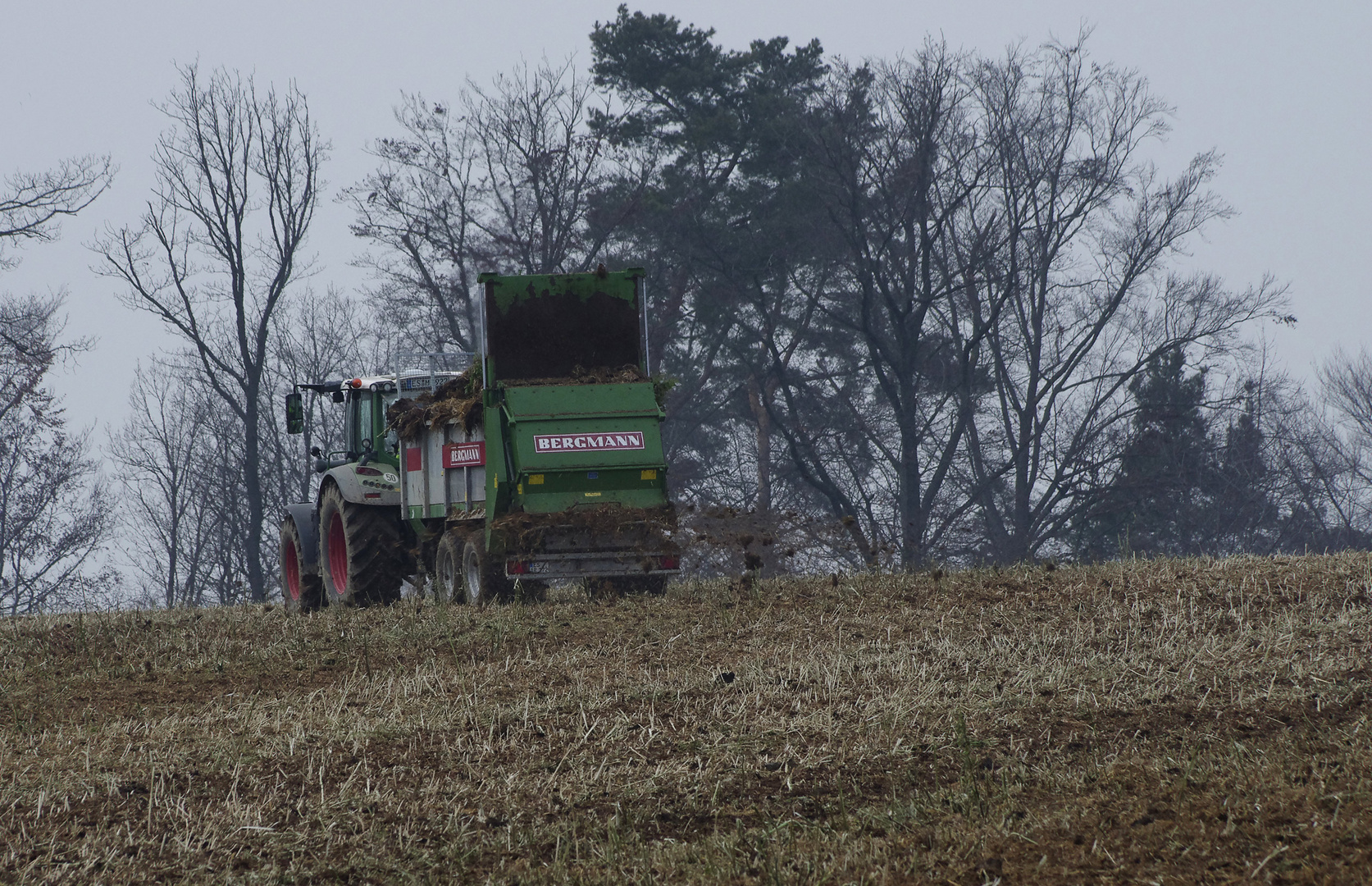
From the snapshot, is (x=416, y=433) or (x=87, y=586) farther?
(x=87, y=586)

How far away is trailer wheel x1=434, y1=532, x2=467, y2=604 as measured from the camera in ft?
43.7

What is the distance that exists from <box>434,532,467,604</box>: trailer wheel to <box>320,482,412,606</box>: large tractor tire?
873mm

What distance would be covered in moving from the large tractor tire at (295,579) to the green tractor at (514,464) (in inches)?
14.9

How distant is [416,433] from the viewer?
1427 centimetres

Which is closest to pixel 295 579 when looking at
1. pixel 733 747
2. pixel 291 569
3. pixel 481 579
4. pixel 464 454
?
pixel 291 569

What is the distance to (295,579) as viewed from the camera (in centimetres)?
1716

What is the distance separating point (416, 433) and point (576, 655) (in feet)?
18.6

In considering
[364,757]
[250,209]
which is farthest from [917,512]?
[364,757]

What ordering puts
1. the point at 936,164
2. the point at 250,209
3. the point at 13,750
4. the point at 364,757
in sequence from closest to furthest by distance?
the point at 364,757, the point at 13,750, the point at 936,164, the point at 250,209

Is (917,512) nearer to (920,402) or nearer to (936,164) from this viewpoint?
(920,402)

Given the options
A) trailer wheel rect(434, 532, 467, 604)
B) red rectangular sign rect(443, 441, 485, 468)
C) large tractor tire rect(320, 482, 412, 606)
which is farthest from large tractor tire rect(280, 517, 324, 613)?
red rectangular sign rect(443, 441, 485, 468)

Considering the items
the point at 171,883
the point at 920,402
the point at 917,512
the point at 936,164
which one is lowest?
the point at 171,883

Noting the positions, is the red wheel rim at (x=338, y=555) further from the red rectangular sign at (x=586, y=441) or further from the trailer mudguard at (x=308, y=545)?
the red rectangular sign at (x=586, y=441)

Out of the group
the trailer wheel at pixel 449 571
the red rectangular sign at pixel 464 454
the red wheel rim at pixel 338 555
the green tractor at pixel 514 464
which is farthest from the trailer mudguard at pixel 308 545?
the red rectangular sign at pixel 464 454
